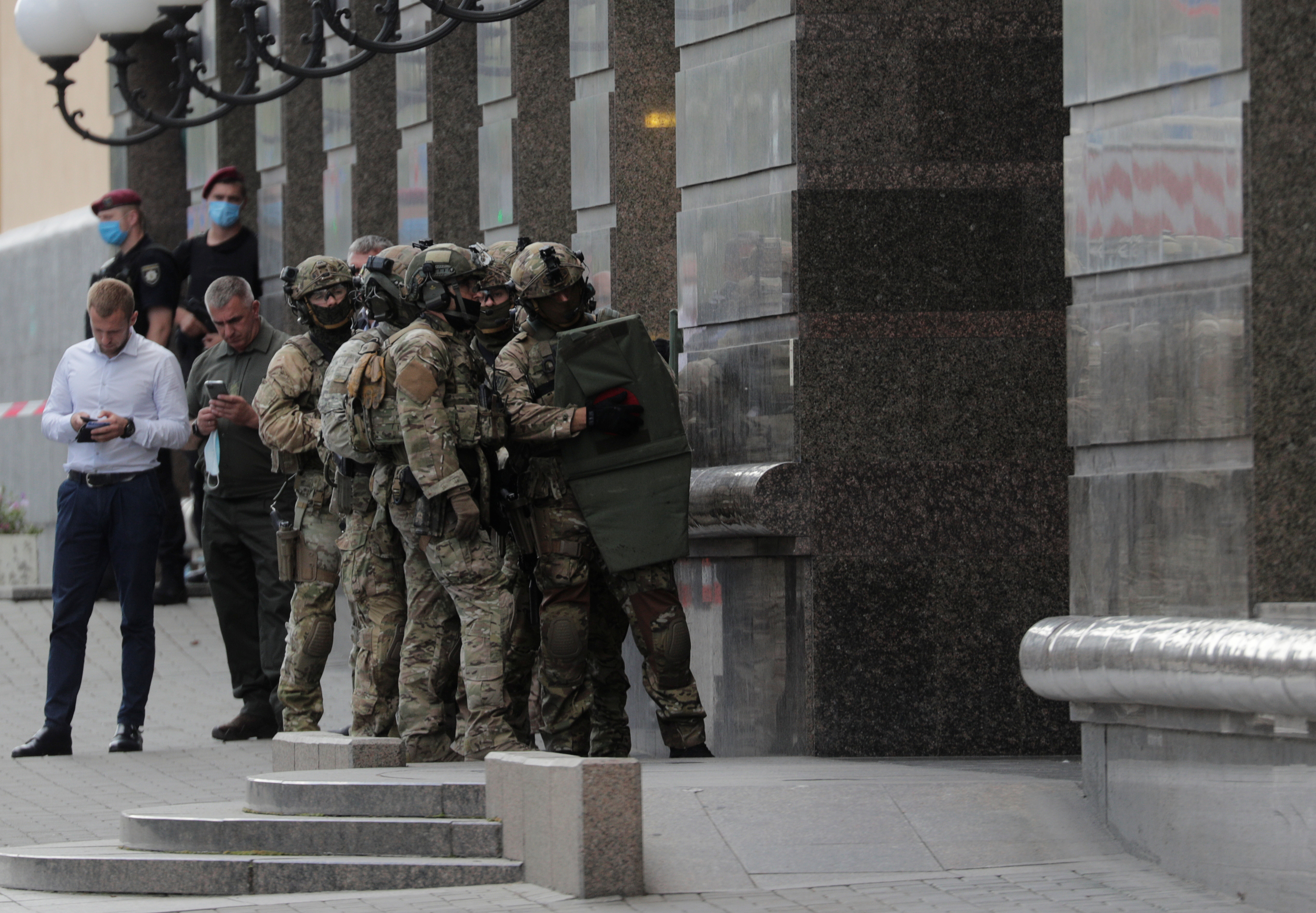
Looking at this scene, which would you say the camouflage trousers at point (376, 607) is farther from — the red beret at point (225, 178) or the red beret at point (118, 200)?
the red beret at point (118, 200)

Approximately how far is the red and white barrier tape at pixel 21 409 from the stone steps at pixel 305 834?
1045cm

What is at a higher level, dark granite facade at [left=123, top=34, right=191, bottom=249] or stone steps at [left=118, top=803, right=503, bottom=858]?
dark granite facade at [left=123, top=34, right=191, bottom=249]

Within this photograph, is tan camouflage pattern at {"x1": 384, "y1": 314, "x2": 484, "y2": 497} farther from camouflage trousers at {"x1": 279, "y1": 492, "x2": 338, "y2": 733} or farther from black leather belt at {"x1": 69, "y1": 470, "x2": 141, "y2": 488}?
black leather belt at {"x1": 69, "y1": 470, "x2": 141, "y2": 488}

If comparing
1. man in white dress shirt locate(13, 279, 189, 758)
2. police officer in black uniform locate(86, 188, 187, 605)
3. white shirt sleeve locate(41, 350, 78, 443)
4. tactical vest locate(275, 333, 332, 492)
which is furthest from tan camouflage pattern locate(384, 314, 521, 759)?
police officer in black uniform locate(86, 188, 187, 605)

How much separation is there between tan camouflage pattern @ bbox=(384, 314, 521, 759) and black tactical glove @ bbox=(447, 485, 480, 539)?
0.08ft

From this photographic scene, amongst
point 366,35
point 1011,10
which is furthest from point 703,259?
point 366,35

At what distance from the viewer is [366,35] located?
1434 centimetres

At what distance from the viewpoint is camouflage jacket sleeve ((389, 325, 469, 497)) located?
26.0 feet

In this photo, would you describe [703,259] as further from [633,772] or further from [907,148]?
[633,772]

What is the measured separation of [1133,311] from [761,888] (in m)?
2.06

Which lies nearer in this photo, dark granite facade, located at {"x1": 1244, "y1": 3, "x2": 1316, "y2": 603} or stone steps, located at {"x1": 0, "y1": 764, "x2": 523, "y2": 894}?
dark granite facade, located at {"x1": 1244, "y1": 3, "x2": 1316, "y2": 603}

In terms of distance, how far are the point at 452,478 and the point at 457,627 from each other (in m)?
0.69

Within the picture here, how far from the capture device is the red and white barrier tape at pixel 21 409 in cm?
1758

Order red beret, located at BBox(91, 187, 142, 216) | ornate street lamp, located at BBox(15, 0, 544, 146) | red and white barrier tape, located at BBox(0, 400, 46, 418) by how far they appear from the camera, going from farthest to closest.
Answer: red and white barrier tape, located at BBox(0, 400, 46, 418), red beret, located at BBox(91, 187, 142, 216), ornate street lamp, located at BBox(15, 0, 544, 146)
